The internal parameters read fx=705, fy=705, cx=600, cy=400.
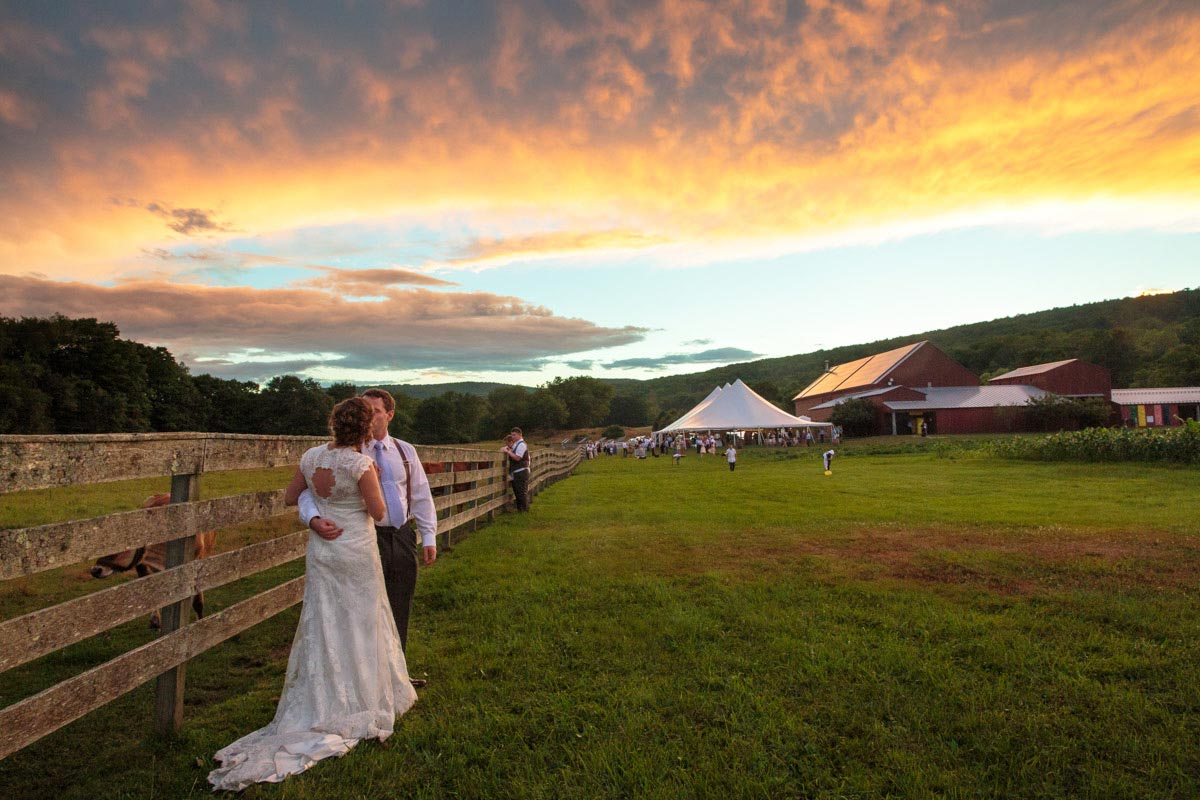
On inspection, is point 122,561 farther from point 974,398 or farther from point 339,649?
point 974,398

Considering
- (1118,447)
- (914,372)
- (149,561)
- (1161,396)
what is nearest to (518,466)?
(149,561)

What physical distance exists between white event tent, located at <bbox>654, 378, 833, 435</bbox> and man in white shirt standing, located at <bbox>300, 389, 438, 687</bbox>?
123 feet

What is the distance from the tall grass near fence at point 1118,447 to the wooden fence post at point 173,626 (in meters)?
27.2

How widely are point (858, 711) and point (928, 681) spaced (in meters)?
0.69

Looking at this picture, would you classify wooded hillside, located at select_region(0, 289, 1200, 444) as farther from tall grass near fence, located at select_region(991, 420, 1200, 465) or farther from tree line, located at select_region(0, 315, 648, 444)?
tall grass near fence, located at select_region(991, 420, 1200, 465)

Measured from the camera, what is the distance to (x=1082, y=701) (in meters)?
3.96

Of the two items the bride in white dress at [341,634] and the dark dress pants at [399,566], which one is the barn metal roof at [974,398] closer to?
the dark dress pants at [399,566]

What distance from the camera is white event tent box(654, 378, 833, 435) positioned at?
41.6 metres

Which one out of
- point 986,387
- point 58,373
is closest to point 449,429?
point 58,373

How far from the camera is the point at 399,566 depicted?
479 centimetres

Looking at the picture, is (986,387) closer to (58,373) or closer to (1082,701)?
(1082,701)

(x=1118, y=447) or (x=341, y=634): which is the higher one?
(x=341, y=634)

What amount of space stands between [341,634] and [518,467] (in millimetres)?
10076

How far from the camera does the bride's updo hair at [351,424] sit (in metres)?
4.02
